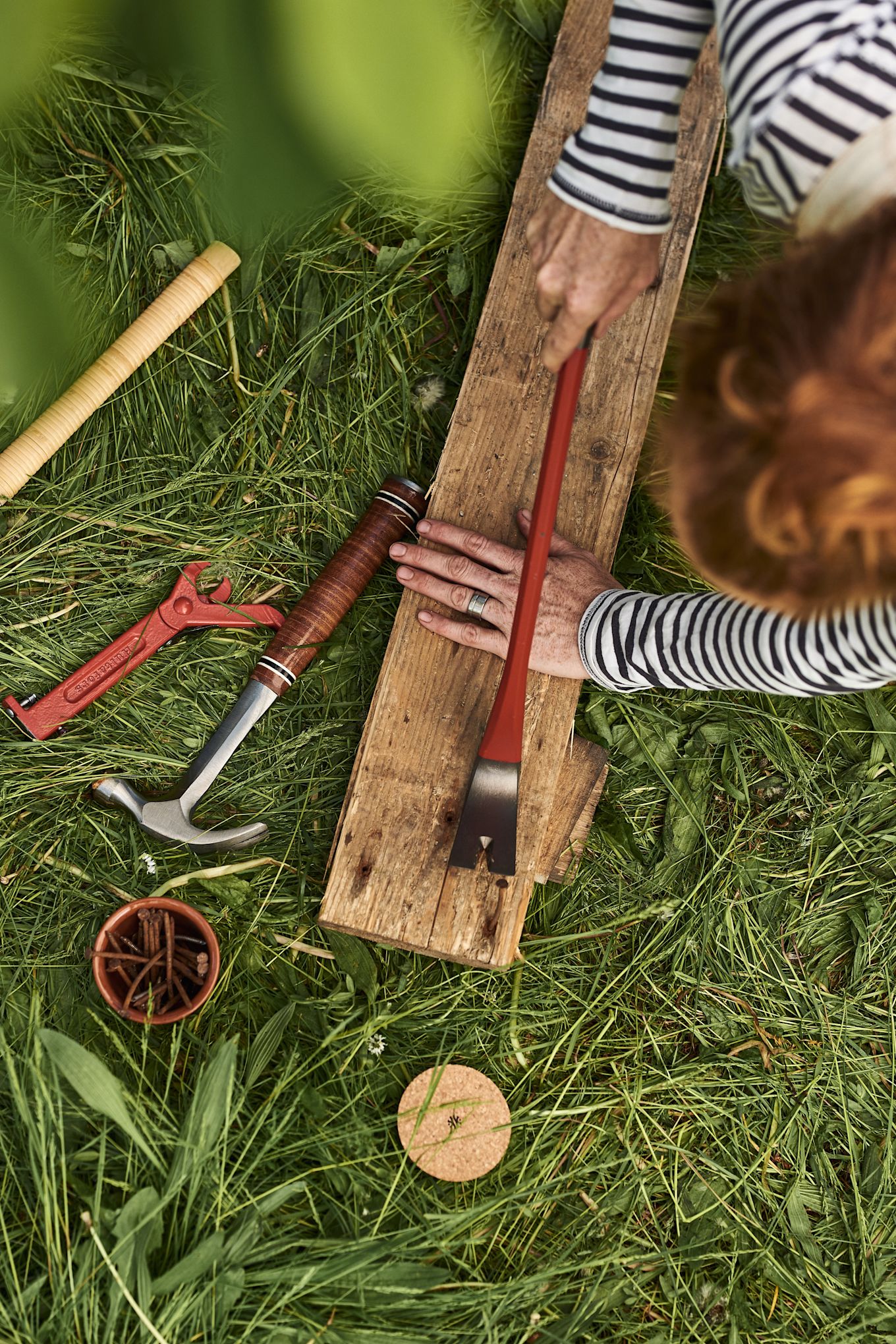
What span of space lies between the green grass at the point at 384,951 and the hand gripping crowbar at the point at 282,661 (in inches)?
2.7

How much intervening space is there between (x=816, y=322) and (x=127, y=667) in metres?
1.54

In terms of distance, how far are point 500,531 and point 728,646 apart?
542mm

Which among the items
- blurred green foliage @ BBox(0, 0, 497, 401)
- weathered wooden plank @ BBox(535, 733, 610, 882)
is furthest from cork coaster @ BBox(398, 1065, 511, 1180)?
blurred green foliage @ BBox(0, 0, 497, 401)

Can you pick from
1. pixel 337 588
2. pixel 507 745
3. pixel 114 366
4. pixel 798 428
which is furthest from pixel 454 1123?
pixel 114 366

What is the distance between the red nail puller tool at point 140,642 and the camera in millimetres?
1881

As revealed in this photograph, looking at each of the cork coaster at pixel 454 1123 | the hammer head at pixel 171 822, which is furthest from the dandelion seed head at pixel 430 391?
the cork coaster at pixel 454 1123

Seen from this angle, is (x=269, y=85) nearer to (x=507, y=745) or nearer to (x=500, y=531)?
(x=507, y=745)

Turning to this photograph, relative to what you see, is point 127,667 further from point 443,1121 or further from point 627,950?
point 627,950

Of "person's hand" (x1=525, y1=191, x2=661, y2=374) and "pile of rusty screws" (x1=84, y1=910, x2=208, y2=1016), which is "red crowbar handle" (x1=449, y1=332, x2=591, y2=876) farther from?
"pile of rusty screws" (x1=84, y1=910, x2=208, y2=1016)

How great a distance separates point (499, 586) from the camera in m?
1.71

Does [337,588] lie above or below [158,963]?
above

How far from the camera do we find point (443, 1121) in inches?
70.4

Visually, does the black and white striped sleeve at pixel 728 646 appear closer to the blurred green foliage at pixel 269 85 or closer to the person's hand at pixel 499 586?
the person's hand at pixel 499 586

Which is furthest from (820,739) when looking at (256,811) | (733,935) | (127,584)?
(127,584)
